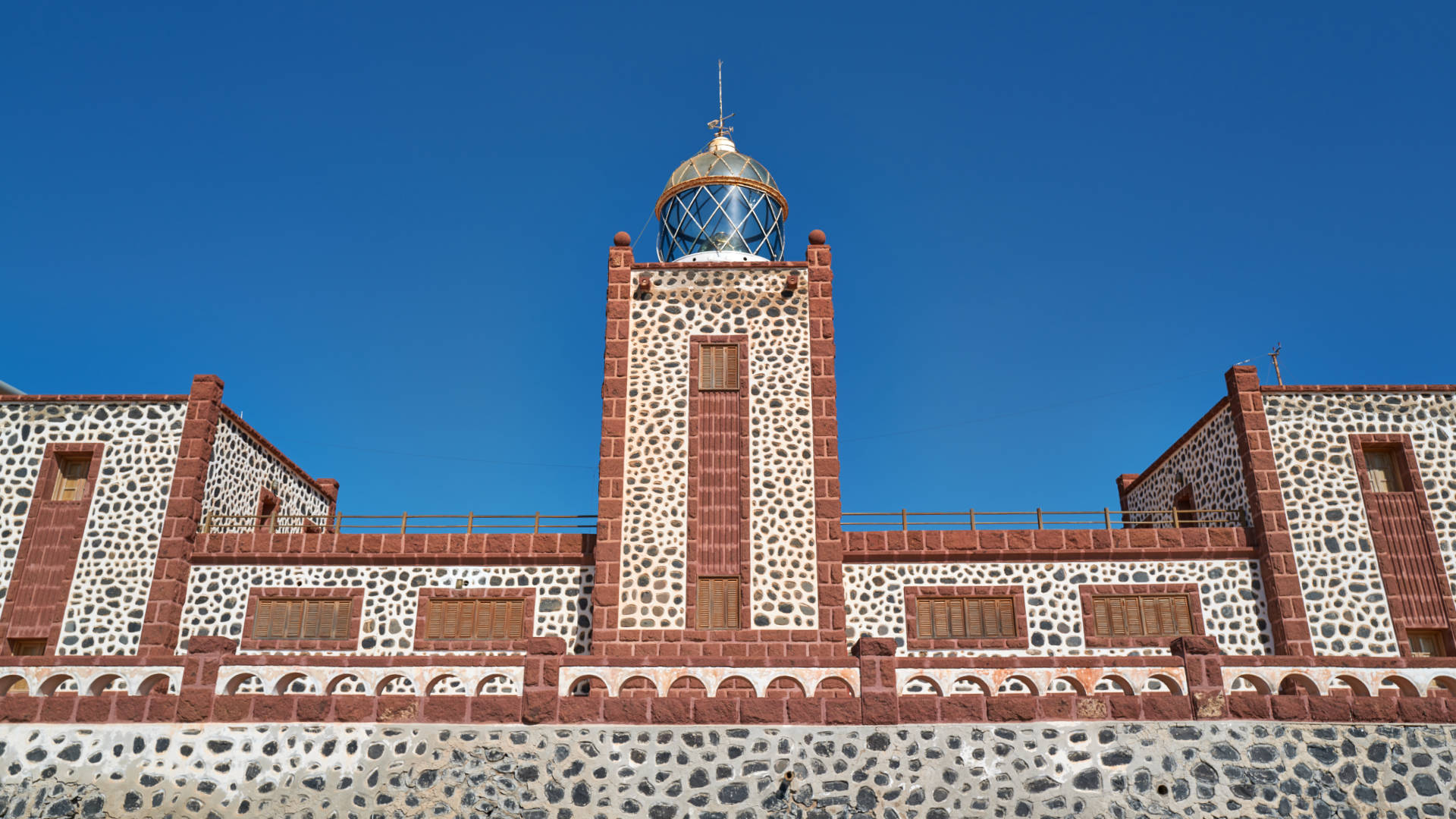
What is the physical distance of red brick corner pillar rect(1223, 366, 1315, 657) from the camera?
17234 mm

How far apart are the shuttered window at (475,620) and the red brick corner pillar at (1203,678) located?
1068cm

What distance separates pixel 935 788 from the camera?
384 inches

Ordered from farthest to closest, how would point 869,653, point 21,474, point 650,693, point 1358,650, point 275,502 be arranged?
point 275,502 → point 21,474 → point 1358,650 → point 650,693 → point 869,653

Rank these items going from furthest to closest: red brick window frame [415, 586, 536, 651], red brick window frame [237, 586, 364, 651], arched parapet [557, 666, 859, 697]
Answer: red brick window frame [237, 586, 364, 651]
red brick window frame [415, 586, 536, 651]
arched parapet [557, 666, 859, 697]

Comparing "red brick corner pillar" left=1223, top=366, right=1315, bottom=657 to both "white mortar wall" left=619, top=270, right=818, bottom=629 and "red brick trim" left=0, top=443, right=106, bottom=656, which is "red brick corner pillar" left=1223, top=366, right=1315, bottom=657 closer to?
"white mortar wall" left=619, top=270, right=818, bottom=629

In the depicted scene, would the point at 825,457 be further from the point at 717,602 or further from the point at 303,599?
the point at 303,599

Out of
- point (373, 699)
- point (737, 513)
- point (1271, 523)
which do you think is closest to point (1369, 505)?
point (1271, 523)

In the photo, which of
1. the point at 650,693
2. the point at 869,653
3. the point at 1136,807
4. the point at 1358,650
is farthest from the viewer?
the point at 1358,650

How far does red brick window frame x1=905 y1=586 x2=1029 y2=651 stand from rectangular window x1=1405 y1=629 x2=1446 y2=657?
19.2 feet

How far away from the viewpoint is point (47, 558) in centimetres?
1791

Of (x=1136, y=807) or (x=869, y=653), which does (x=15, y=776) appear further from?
(x=1136, y=807)

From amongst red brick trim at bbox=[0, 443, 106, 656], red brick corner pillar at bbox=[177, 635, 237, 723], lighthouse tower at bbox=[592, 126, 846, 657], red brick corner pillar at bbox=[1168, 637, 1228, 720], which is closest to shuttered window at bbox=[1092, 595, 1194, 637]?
lighthouse tower at bbox=[592, 126, 846, 657]

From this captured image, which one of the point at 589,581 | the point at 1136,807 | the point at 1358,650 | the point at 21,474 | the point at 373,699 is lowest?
the point at 1136,807

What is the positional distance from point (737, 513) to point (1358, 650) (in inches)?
384
